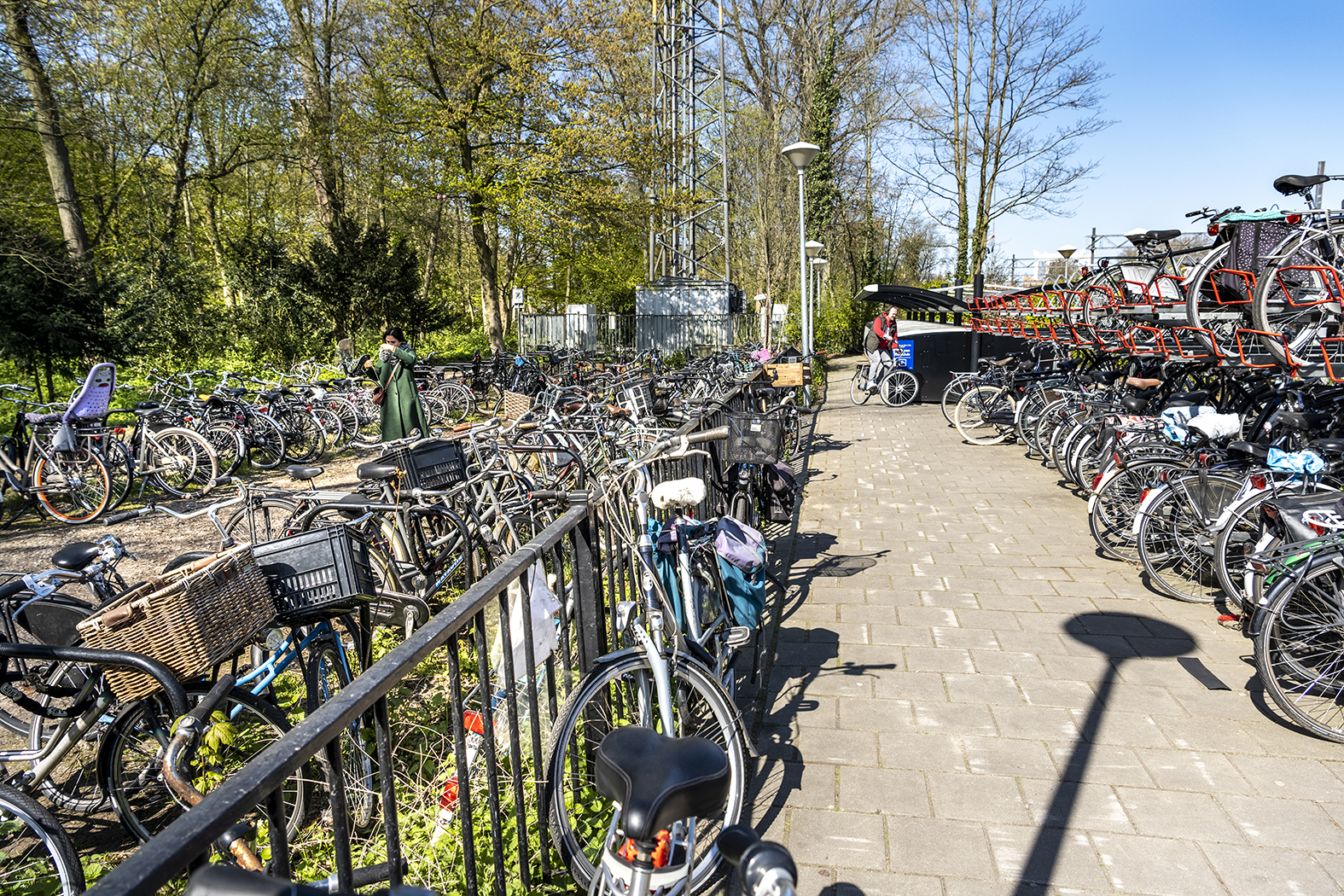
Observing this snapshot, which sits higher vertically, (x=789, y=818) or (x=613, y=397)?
(x=613, y=397)

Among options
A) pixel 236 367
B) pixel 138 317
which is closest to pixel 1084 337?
pixel 138 317

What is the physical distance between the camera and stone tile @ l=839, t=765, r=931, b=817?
290 cm

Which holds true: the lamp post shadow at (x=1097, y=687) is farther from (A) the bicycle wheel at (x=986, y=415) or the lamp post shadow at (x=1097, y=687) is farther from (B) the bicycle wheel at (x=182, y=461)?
(B) the bicycle wheel at (x=182, y=461)

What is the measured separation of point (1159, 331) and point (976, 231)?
19847mm

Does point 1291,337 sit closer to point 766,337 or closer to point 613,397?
point 613,397

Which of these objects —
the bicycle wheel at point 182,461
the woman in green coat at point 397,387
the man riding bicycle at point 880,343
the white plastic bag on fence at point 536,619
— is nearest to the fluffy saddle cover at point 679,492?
the white plastic bag on fence at point 536,619

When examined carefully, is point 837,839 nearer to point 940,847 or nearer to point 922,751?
point 940,847

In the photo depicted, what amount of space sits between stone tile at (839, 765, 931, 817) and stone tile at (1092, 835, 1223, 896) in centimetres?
60

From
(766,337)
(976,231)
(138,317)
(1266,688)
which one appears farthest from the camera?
(976,231)

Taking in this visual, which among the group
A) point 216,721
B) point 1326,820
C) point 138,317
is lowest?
point 1326,820

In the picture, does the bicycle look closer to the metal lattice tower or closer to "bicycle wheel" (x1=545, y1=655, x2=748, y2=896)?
the metal lattice tower

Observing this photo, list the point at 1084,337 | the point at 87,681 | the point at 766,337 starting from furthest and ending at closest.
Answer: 1. the point at 766,337
2. the point at 1084,337
3. the point at 87,681

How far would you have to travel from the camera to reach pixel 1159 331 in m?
7.77

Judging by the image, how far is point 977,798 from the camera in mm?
2947
